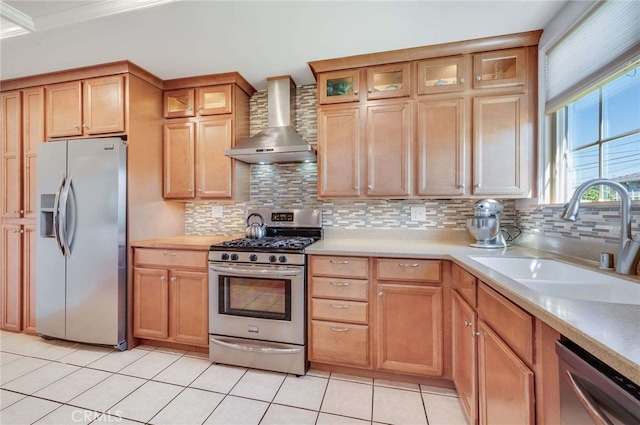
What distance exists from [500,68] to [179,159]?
2.88m

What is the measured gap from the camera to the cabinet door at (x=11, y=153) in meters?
2.50

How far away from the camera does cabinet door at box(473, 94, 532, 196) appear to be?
74.7 inches

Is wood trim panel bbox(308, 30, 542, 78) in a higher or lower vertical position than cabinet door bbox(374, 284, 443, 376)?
higher

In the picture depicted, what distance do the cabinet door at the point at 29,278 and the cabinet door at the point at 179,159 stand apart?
1.29 m

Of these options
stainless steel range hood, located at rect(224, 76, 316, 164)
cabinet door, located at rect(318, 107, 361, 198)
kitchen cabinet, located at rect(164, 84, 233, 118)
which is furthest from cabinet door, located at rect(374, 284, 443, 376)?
kitchen cabinet, located at rect(164, 84, 233, 118)

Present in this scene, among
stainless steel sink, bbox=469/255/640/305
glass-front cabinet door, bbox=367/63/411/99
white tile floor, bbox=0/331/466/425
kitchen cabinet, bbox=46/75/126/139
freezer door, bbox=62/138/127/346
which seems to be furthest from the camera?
kitchen cabinet, bbox=46/75/126/139

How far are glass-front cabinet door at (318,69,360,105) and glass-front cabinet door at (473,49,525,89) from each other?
2.95 ft

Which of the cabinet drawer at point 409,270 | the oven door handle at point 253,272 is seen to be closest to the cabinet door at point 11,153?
the oven door handle at point 253,272

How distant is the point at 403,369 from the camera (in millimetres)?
1753

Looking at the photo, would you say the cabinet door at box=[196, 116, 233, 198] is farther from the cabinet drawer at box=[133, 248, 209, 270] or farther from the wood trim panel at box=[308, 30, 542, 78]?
the wood trim panel at box=[308, 30, 542, 78]

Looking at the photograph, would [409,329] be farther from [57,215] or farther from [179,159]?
[57,215]

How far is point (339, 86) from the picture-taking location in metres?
2.22

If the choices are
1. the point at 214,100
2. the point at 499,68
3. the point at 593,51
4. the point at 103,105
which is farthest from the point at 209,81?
Answer: the point at 593,51

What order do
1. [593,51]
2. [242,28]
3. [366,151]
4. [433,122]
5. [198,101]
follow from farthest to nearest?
[198,101]
[366,151]
[433,122]
[242,28]
[593,51]
